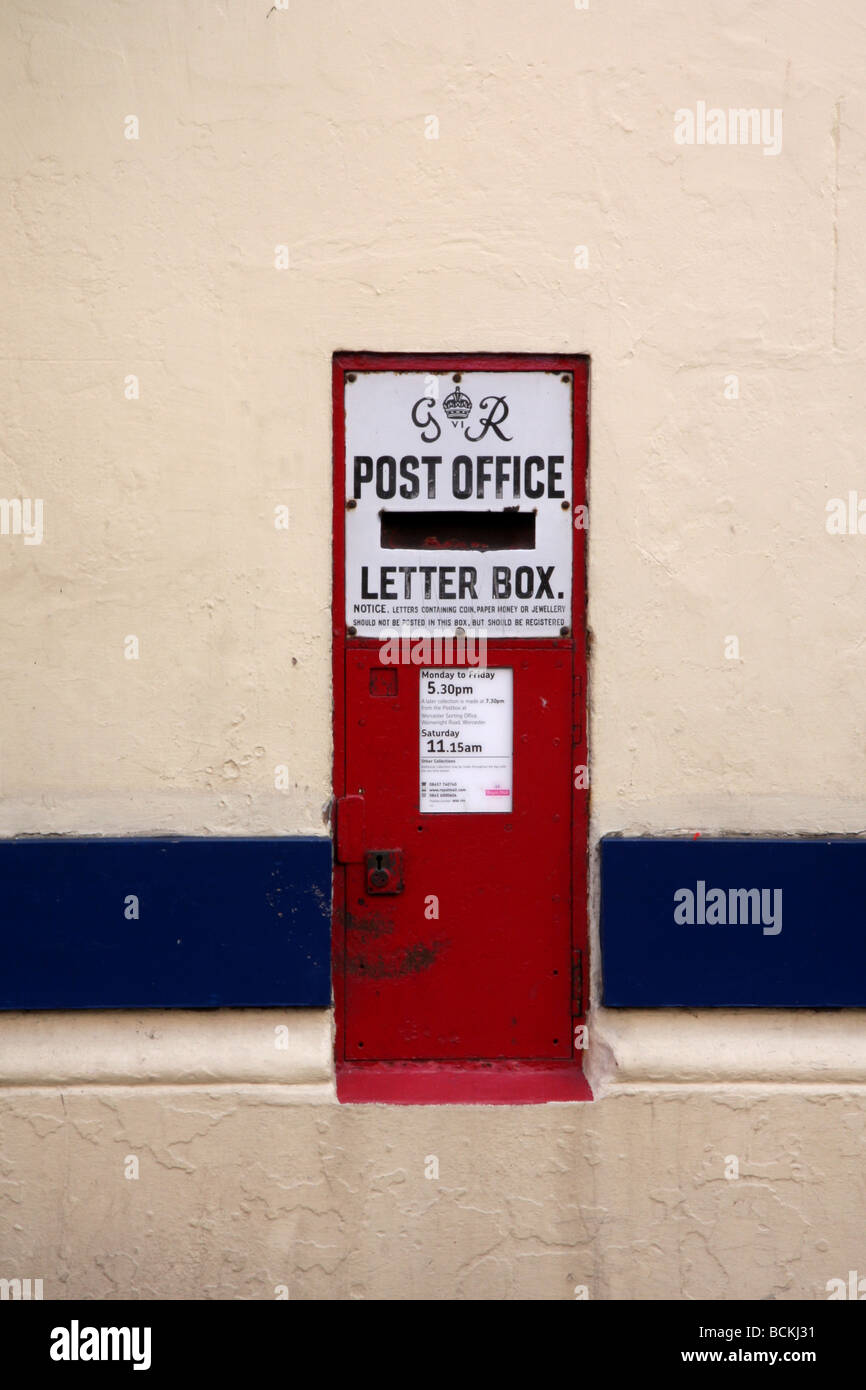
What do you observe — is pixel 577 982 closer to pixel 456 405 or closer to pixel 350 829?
pixel 350 829

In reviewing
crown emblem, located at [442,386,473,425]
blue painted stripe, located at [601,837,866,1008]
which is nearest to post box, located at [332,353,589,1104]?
crown emblem, located at [442,386,473,425]

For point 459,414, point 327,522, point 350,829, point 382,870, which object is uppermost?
point 459,414

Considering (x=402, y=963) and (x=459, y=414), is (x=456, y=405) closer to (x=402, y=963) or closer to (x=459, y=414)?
(x=459, y=414)

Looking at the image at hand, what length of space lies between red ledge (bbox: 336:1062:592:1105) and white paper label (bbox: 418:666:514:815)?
716 millimetres

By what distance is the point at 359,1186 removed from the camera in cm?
283

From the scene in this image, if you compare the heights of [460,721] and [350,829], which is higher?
[460,721]

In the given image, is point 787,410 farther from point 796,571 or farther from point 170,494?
point 170,494

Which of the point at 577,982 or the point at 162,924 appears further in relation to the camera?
the point at 577,982

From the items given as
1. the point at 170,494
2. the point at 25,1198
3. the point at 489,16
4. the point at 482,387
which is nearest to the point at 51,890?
the point at 25,1198

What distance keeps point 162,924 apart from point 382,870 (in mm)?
602

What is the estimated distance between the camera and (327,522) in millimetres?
2893

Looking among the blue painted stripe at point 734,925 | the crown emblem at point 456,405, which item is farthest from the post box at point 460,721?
the blue painted stripe at point 734,925

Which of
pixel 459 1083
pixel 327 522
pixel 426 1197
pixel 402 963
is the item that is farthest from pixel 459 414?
pixel 426 1197

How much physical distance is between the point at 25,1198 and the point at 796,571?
8.75ft
